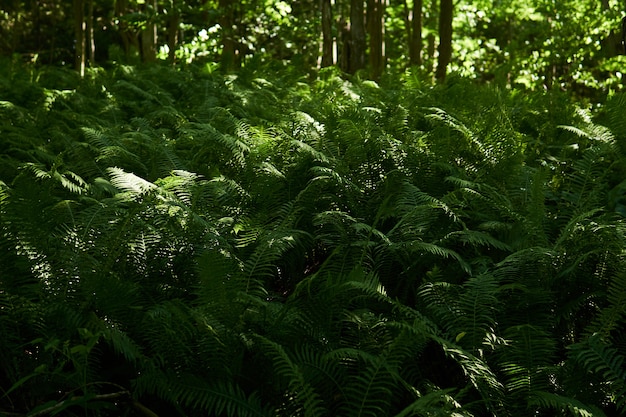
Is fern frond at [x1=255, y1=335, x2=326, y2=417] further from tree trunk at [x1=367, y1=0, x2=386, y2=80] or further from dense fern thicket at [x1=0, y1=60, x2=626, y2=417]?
tree trunk at [x1=367, y1=0, x2=386, y2=80]

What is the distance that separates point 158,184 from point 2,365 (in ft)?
5.12

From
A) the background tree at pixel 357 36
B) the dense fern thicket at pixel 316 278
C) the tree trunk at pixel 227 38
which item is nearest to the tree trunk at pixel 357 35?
the background tree at pixel 357 36

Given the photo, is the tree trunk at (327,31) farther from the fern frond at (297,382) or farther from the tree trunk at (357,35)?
the fern frond at (297,382)

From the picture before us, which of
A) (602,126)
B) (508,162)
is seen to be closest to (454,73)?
(602,126)

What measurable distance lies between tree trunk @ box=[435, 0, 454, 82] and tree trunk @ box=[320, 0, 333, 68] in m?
1.72

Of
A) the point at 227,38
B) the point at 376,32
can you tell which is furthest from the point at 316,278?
the point at 376,32

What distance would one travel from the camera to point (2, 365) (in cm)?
269

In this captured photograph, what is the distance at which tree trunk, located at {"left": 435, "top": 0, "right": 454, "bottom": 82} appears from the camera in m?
10.0

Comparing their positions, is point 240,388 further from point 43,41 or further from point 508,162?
point 43,41

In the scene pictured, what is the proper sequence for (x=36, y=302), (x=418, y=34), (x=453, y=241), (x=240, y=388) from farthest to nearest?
(x=418, y=34) < (x=453, y=241) < (x=36, y=302) < (x=240, y=388)

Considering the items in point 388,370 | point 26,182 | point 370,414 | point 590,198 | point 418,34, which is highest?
point 418,34

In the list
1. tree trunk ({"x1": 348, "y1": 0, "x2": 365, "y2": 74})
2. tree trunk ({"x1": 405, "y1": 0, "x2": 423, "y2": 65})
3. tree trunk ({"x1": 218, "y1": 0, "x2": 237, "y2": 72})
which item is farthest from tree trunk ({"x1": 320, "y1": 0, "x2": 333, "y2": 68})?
tree trunk ({"x1": 405, "y1": 0, "x2": 423, "y2": 65})

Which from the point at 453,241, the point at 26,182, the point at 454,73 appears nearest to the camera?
the point at 26,182

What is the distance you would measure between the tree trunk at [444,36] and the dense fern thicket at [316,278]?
488cm
